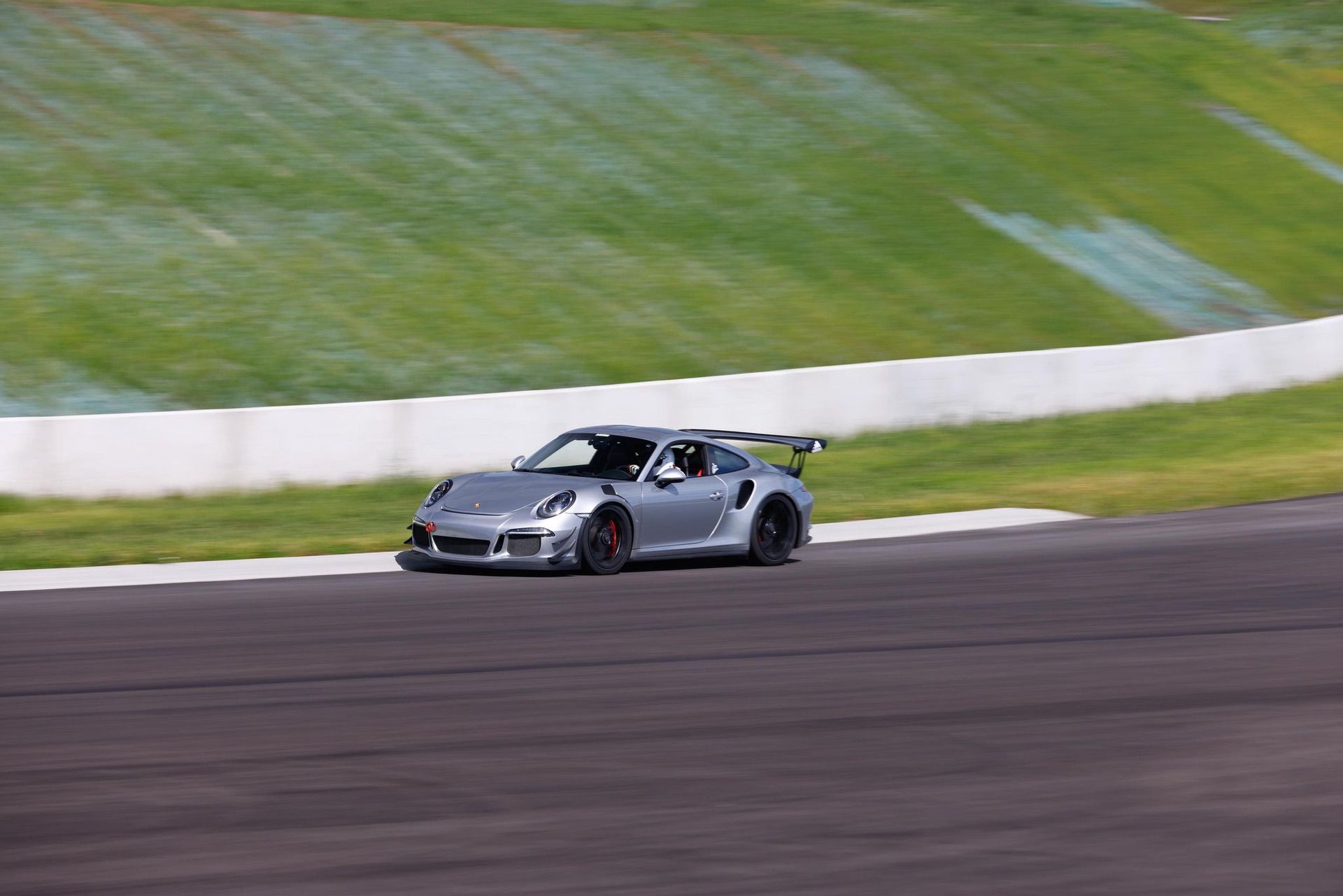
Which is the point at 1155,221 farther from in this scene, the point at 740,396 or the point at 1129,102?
the point at 740,396

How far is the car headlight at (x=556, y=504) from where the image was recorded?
40.5 feet

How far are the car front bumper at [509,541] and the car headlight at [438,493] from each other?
437 millimetres

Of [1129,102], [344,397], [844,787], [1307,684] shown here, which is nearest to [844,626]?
[1307,684]

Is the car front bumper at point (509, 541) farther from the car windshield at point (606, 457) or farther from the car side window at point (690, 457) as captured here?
the car side window at point (690, 457)

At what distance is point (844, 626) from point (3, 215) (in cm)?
1699

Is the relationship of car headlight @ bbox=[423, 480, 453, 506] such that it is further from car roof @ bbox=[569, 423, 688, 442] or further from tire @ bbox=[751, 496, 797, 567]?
tire @ bbox=[751, 496, 797, 567]

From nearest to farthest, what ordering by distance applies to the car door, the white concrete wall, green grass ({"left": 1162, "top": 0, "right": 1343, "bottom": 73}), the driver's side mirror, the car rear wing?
the car door → the driver's side mirror → the car rear wing → the white concrete wall → green grass ({"left": 1162, "top": 0, "right": 1343, "bottom": 73})

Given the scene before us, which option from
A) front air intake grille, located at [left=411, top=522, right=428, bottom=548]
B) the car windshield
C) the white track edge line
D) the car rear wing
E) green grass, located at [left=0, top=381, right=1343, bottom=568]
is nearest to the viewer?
the white track edge line

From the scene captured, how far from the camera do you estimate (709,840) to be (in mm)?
5703

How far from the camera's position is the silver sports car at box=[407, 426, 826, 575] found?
1234 centimetres

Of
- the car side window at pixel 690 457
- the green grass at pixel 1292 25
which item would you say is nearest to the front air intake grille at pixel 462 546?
the car side window at pixel 690 457

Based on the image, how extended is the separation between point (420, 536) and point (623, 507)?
1.55 meters

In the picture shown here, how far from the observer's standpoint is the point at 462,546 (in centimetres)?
1245

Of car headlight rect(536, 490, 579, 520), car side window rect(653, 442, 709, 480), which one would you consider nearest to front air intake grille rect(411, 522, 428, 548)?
car headlight rect(536, 490, 579, 520)
